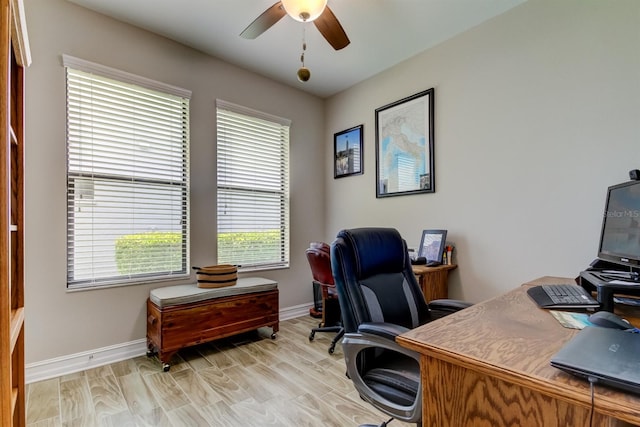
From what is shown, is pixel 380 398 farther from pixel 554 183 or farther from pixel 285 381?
pixel 554 183

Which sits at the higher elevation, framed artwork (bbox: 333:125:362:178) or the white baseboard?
framed artwork (bbox: 333:125:362:178)

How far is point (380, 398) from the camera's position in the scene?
120cm

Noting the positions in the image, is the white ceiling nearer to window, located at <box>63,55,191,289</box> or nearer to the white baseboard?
window, located at <box>63,55,191,289</box>

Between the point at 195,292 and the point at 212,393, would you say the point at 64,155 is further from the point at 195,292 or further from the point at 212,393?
the point at 212,393

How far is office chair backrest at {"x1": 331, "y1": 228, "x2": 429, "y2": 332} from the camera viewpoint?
139 cm

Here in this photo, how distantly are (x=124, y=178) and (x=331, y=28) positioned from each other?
81.5 inches

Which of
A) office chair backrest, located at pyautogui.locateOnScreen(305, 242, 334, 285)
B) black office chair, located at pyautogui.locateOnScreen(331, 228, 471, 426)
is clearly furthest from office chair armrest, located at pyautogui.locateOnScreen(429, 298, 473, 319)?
office chair backrest, located at pyautogui.locateOnScreen(305, 242, 334, 285)

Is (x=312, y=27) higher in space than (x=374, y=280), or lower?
higher

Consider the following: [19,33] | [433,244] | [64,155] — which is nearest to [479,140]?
[433,244]

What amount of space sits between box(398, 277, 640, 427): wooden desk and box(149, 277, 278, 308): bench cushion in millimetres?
2015

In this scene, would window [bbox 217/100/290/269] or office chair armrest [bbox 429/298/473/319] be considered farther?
window [bbox 217/100/290/269]

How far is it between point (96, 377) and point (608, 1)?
4.38m

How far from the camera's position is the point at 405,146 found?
3121mm

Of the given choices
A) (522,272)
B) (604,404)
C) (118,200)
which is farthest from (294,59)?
(604,404)
